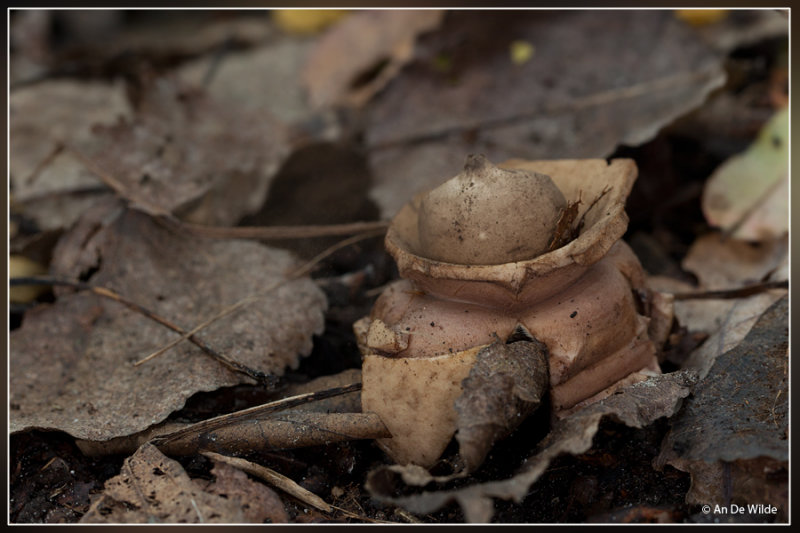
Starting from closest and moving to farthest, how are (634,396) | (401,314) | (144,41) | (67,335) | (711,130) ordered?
(634,396) < (401,314) < (67,335) < (711,130) < (144,41)

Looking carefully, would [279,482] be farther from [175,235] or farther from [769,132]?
[769,132]

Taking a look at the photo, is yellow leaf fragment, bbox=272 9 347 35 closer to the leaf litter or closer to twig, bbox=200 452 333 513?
the leaf litter

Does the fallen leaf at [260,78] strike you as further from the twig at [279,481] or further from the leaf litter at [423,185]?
the twig at [279,481]

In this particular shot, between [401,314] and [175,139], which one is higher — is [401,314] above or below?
below

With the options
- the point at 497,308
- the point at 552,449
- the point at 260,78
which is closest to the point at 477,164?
the point at 497,308

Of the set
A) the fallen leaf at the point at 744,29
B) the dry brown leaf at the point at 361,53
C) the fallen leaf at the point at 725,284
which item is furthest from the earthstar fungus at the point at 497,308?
the fallen leaf at the point at 744,29

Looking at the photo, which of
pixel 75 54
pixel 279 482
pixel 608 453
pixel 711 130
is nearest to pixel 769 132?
pixel 711 130

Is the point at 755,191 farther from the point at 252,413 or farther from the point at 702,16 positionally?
the point at 252,413

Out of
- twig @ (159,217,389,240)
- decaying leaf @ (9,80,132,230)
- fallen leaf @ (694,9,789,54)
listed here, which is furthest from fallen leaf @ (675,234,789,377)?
decaying leaf @ (9,80,132,230)
